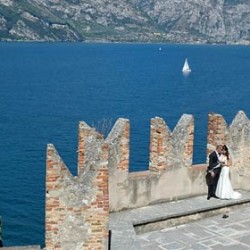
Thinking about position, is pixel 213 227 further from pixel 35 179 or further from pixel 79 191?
pixel 35 179

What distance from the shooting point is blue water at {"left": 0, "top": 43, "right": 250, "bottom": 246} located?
39875mm

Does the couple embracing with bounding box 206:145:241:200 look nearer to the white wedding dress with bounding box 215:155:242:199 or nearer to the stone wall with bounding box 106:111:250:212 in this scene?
the white wedding dress with bounding box 215:155:242:199

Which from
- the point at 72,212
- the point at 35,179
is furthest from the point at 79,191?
the point at 35,179

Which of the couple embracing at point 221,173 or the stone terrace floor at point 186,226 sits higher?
the couple embracing at point 221,173

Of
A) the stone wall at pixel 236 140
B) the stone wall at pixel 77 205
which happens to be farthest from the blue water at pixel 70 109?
the stone wall at pixel 77 205

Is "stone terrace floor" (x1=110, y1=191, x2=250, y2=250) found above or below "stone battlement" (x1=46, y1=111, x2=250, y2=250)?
below

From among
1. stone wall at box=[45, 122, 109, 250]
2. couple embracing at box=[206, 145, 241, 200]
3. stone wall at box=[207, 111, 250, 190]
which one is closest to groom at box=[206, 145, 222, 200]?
couple embracing at box=[206, 145, 241, 200]

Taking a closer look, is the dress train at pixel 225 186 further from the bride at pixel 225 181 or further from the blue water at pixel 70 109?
the blue water at pixel 70 109

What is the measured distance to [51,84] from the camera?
114812 mm

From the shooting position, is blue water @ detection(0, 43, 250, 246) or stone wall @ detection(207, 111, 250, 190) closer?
stone wall @ detection(207, 111, 250, 190)

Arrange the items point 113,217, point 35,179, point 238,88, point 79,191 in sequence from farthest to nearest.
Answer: point 238,88, point 35,179, point 113,217, point 79,191

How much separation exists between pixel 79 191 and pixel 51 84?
345 ft

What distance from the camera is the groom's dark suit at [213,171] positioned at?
15773 millimetres

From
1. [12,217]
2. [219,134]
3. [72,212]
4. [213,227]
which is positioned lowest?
[12,217]
